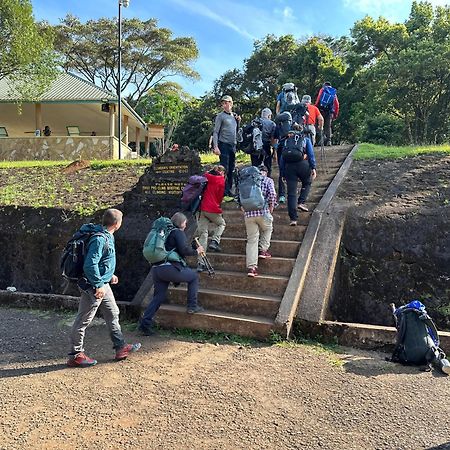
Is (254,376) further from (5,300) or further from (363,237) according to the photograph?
(5,300)

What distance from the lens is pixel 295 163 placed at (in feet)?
21.6

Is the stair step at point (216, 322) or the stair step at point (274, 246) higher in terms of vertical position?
the stair step at point (274, 246)

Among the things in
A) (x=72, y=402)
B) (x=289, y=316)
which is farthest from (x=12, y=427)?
(x=289, y=316)

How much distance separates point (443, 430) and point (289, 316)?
2.04 metres

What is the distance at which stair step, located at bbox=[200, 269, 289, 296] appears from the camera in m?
5.66

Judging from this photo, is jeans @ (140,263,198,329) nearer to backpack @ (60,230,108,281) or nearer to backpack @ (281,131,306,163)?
backpack @ (60,230,108,281)

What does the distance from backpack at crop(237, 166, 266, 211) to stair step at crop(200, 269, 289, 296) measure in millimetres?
892

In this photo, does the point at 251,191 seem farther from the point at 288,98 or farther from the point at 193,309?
the point at 288,98

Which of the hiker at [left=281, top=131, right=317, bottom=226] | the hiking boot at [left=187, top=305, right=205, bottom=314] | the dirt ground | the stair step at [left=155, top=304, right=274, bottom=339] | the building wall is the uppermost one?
the building wall

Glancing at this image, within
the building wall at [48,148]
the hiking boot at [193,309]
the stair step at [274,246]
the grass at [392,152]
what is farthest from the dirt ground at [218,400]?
the building wall at [48,148]

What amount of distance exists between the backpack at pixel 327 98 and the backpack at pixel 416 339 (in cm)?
868

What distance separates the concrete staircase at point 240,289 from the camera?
527cm

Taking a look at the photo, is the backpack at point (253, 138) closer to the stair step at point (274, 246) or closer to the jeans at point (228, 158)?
the jeans at point (228, 158)

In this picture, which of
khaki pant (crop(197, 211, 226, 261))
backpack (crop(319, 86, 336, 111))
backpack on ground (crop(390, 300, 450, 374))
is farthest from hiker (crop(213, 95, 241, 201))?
backpack (crop(319, 86, 336, 111))
